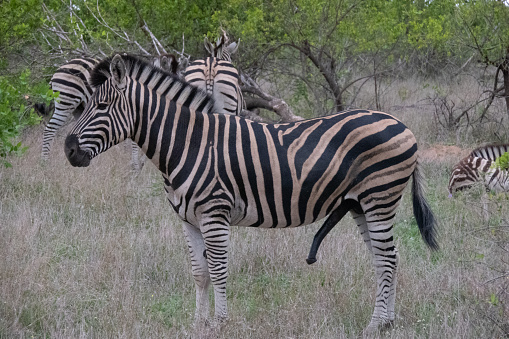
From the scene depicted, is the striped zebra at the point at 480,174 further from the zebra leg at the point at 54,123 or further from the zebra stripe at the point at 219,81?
the zebra leg at the point at 54,123

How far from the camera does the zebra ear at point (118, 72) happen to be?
4.25 meters

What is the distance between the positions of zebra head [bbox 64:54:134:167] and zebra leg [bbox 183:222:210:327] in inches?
35.6

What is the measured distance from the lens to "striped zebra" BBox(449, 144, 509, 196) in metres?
7.41

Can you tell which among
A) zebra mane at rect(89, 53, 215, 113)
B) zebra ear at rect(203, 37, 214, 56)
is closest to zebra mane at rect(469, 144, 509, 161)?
zebra ear at rect(203, 37, 214, 56)

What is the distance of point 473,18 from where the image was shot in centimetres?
1057

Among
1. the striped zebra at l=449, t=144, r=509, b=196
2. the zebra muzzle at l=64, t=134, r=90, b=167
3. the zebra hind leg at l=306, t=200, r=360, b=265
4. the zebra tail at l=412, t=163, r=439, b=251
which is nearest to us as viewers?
the zebra muzzle at l=64, t=134, r=90, b=167

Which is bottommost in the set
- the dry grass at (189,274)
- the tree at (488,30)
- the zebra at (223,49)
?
the dry grass at (189,274)


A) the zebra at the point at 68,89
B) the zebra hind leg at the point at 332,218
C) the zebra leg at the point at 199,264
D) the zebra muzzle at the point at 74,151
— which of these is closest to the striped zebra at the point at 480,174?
the zebra hind leg at the point at 332,218

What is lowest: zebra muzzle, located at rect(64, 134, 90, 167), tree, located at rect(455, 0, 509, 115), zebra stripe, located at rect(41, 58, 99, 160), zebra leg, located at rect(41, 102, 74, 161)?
zebra muzzle, located at rect(64, 134, 90, 167)

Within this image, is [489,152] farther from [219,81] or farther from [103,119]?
[103,119]

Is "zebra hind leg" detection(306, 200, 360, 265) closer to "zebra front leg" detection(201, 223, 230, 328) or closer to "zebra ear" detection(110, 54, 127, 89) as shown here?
"zebra front leg" detection(201, 223, 230, 328)

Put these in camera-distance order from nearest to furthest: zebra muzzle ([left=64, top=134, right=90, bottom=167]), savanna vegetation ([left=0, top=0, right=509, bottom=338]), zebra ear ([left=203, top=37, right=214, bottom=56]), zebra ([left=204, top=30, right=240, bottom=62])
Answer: zebra muzzle ([left=64, top=134, right=90, bottom=167])
savanna vegetation ([left=0, top=0, right=509, bottom=338])
zebra ([left=204, top=30, right=240, bottom=62])
zebra ear ([left=203, top=37, right=214, bottom=56])

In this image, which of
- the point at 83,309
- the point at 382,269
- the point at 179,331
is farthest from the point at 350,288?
the point at 83,309

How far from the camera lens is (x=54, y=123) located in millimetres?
10070
